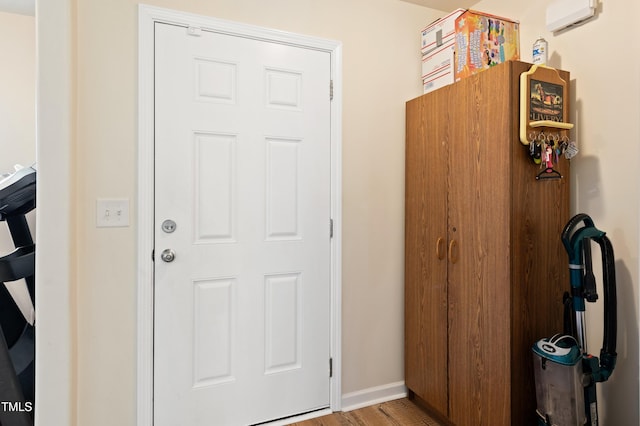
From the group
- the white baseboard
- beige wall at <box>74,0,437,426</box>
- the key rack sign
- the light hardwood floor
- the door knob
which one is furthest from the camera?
the white baseboard

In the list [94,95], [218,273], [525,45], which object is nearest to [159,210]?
[218,273]

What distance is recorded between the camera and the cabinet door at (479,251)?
158 centimetres

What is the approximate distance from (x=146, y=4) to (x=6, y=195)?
1123 mm

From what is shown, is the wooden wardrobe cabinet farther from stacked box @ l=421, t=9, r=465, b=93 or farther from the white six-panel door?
the white six-panel door

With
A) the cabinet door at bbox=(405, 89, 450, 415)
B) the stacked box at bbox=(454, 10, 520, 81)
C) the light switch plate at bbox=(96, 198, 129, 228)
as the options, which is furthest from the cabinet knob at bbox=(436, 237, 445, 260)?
the light switch plate at bbox=(96, 198, 129, 228)

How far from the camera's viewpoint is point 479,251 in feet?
5.61

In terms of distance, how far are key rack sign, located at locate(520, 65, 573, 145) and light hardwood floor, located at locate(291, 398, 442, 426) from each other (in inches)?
63.3

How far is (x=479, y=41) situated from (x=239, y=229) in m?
1.63

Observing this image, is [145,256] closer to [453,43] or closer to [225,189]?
[225,189]

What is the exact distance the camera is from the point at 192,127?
1.80m

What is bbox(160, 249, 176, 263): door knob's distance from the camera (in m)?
1.76

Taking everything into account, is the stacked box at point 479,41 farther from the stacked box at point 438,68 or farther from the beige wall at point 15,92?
the beige wall at point 15,92

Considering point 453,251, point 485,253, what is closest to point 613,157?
point 485,253

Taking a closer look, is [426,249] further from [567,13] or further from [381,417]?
[567,13]
